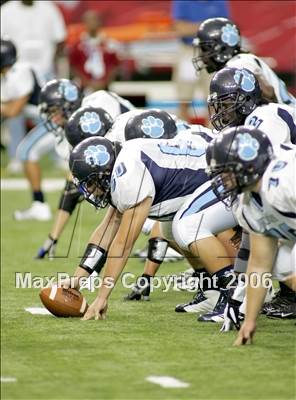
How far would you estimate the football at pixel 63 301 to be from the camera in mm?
6172

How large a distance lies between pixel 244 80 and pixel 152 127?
25.9 inches

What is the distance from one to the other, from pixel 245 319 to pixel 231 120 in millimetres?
1333

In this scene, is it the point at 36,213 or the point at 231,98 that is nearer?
the point at 231,98

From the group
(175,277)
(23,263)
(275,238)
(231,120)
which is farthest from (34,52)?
(275,238)

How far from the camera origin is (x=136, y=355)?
5352mm

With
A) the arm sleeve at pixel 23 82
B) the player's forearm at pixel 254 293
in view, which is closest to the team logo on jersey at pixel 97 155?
the player's forearm at pixel 254 293

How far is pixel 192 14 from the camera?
1076cm

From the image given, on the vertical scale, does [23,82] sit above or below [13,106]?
above

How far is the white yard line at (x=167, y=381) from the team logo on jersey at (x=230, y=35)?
335 cm

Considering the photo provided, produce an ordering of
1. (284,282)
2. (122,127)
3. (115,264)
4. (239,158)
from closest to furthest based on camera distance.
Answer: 1. (239,158)
2. (284,282)
3. (115,264)
4. (122,127)

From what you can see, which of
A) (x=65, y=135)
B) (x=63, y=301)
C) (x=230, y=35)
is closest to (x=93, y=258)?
(x=63, y=301)

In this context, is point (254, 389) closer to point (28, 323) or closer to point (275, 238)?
point (275, 238)

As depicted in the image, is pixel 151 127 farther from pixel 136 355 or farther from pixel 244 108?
pixel 136 355

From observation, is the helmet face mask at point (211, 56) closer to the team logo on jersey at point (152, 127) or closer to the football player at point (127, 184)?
A: the team logo on jersey at point (152, 127)
